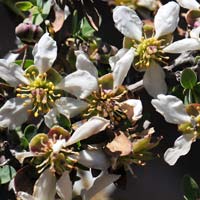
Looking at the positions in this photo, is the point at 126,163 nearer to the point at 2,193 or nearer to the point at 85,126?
the point at 85,126

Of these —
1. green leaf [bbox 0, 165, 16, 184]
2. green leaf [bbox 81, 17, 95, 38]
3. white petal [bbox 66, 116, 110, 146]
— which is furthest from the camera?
green leaf [bbox 81, 17, 95, 38]

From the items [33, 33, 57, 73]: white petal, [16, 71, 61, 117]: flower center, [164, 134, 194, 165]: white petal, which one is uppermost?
[33, 33, 57, 73]: white petal

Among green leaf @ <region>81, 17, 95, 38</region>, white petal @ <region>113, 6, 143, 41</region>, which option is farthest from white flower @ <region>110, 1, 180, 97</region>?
green leaf @ <region>81, 17, 95, 38</region>

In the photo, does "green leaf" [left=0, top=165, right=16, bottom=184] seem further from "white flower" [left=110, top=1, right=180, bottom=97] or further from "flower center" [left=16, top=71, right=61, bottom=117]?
"white flower" [left=110, top=1, right=180, bottom=97]

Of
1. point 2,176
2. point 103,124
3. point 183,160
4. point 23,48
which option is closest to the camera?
point 103,124

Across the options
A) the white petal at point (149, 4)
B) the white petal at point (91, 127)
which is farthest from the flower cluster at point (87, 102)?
the white petal at point (149, 4)

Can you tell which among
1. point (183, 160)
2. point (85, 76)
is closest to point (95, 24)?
point (85, 76)
